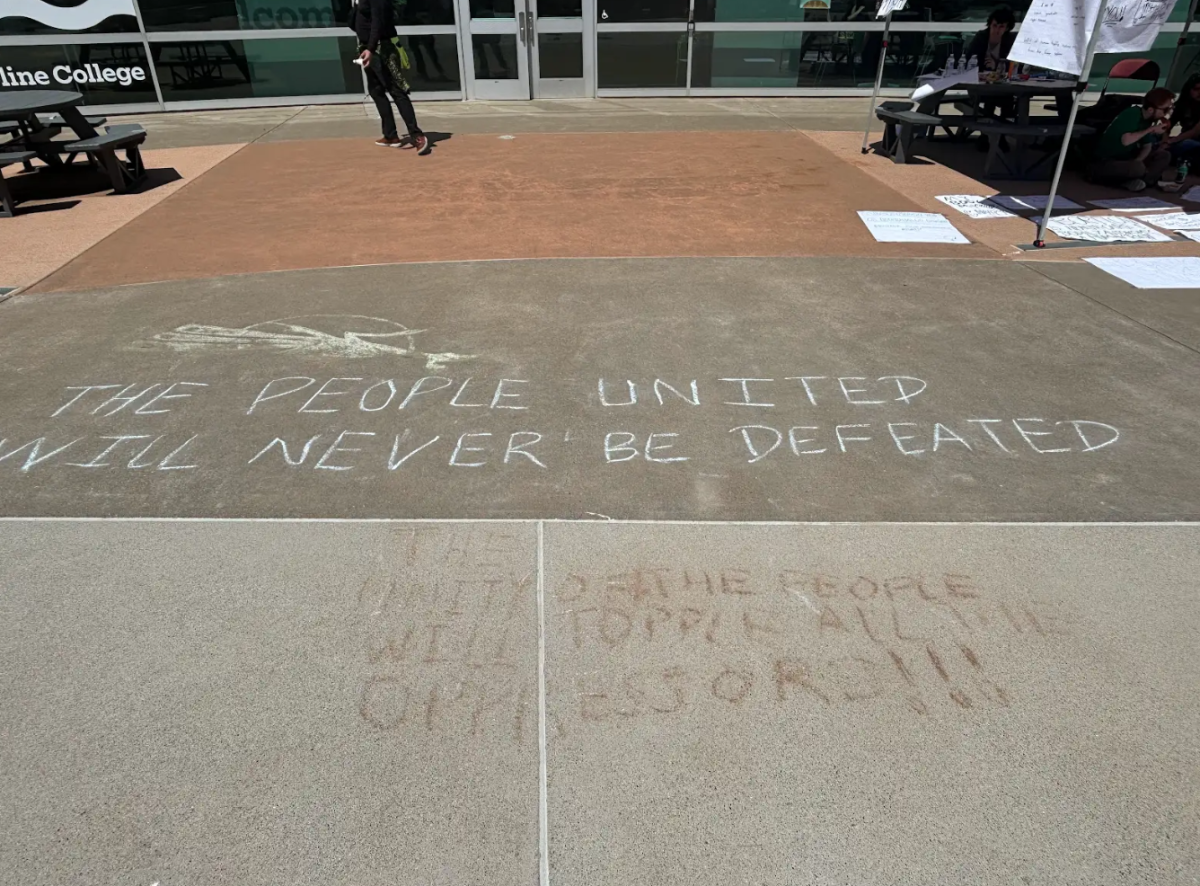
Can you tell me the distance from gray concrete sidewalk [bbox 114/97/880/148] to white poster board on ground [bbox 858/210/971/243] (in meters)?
4.91

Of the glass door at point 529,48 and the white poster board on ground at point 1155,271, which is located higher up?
the glass door at point 529,48

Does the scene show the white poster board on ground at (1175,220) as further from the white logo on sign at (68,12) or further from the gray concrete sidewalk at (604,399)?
the white logo on sign at (68,12)

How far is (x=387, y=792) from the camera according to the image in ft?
7.18

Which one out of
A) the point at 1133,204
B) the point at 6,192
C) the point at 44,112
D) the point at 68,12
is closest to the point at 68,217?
the point at 6,192

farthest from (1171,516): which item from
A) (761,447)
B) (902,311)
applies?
(902,311)

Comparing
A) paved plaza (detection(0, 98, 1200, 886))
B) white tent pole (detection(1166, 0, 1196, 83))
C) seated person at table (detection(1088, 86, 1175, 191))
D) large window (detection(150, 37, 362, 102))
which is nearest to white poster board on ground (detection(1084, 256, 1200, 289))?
paved plaza (detection(0, 98, 1200, 886))

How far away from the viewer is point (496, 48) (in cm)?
1402

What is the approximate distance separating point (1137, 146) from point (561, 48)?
9746mm

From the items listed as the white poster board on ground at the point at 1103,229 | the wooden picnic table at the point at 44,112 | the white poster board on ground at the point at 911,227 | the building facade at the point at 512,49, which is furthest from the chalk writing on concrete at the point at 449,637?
the building facade at the point at 512,49

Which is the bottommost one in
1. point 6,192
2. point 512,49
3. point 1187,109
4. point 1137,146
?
point 6,192

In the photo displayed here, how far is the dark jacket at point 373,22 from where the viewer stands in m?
9.24

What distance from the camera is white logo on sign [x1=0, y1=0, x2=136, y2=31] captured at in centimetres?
1233

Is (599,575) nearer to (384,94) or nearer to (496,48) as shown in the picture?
(384,94)

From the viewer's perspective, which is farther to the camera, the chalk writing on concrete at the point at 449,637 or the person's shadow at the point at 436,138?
the person's shadow at the point at 436,138
